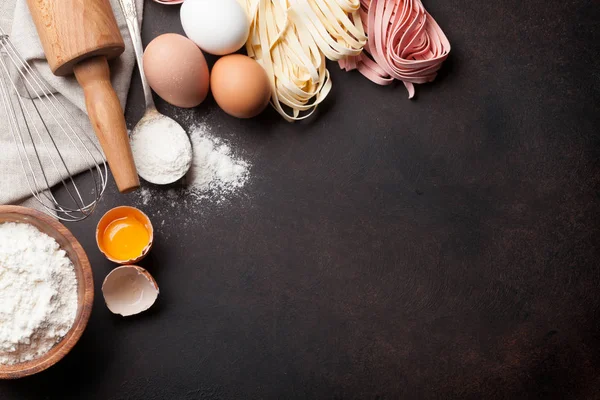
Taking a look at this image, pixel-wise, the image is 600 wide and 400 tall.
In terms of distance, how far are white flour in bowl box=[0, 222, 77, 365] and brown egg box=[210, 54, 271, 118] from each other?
0.48m

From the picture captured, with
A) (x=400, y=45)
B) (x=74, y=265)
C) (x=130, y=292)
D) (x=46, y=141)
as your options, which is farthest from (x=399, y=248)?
(x=46, y=141)

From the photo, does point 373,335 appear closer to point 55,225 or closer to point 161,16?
point 55,225

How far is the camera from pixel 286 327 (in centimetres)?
140

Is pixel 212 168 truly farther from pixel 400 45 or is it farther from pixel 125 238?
pixel 400 45

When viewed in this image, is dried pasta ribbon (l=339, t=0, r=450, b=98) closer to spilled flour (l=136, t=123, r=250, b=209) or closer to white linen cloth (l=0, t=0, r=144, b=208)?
spilled flour (l=136, t=123, r=250, b=209)

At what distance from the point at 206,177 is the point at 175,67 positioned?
0.91ft

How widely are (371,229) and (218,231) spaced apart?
38 cm

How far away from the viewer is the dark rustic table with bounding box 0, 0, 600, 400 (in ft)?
4.51

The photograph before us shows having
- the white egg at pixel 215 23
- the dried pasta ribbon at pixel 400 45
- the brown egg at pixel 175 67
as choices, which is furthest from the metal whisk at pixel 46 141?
the dried pasta ribbon at pixel 400 45

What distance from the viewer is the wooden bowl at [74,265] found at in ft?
3.74

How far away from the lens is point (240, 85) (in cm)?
128

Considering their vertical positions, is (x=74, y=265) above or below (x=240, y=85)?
below

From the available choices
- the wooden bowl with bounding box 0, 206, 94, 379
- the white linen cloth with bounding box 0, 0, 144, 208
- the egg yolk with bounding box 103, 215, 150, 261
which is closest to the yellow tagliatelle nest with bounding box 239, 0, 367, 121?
the white linen cloth with bounding box 0, 0, 144, 208

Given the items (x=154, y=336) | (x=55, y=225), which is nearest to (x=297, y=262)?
(x=154, y=336)
